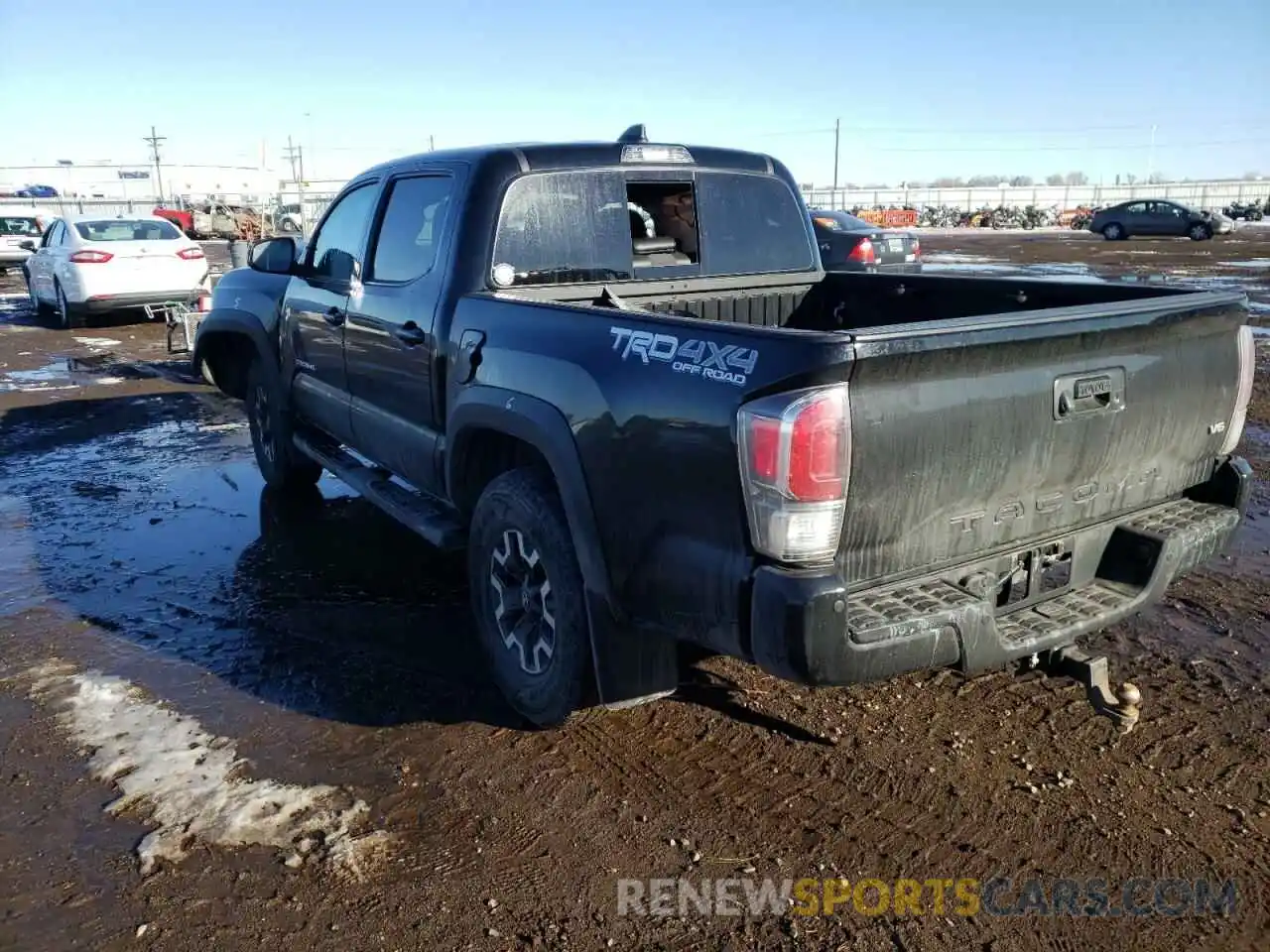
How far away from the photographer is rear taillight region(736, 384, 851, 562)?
2.48 metres

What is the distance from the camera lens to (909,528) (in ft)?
9.04

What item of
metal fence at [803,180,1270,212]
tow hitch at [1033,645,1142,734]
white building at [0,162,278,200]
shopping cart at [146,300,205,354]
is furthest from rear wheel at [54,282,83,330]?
white building at [0,162,278,200]

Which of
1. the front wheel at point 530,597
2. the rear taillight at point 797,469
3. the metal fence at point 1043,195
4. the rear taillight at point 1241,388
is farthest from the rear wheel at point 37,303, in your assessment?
the metal fence at point 1043,195

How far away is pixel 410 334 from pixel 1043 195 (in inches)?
3362

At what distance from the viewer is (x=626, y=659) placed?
3182 mm

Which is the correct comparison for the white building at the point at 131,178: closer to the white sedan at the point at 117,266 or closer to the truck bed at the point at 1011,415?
the white sedan at the point at 117,266

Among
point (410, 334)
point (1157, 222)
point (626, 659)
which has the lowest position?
point (626, 659)

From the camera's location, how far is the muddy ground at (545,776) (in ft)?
8.81

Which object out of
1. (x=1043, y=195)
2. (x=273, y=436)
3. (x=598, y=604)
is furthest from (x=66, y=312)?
(x=1043, y=195)

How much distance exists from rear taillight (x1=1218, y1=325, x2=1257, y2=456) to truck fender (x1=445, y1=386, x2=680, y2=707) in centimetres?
215

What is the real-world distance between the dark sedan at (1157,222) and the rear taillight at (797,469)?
40297mm

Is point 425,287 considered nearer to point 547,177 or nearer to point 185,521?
point 547,177

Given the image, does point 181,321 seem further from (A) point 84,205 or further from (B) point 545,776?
(A) point 84,205

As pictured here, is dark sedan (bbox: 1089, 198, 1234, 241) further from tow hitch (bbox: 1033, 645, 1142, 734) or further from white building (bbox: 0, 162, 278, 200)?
white building (bbox: 0, 162, 278, 200)
